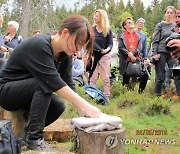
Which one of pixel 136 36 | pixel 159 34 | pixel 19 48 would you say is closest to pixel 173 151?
pixel 19 48

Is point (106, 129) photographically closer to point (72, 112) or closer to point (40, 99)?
point (40, 99)

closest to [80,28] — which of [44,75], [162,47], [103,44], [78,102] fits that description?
[44,75]

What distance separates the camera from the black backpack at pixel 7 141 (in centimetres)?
234

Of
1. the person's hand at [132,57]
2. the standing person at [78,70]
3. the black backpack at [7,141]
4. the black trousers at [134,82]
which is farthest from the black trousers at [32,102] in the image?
the standing person at [78,70]

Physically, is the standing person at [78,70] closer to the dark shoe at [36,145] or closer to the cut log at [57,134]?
the cut log at [57,134]

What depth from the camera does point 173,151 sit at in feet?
12.1

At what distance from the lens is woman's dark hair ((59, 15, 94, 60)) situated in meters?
2.84

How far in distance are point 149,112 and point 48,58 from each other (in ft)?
8.61

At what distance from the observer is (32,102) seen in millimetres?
2906

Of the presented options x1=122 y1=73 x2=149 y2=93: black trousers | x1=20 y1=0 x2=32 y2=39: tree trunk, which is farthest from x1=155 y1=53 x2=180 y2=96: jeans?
x1=20 y1=0 x2=32 y2=39: tree trunk

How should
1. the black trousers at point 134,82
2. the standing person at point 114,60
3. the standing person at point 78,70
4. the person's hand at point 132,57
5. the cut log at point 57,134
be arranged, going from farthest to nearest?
the standing person at point 114,60
the standing person at point 78,70
the black trousers at point 134,82
the person's hand at point 132,57
the cut log at point 57,134

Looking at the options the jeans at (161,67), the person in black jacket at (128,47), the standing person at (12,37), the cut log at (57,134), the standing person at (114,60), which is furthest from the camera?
the standing person at (114,60)

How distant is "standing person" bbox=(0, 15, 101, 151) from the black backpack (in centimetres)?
44

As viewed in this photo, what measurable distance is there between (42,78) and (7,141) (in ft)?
2.14
